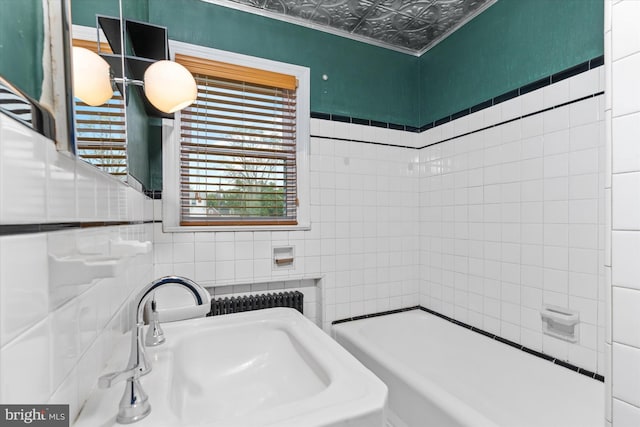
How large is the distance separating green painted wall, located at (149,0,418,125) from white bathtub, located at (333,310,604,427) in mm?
1607

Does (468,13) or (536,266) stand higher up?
(468,13)

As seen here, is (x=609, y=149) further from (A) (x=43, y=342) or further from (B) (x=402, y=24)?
(B) (x=402, y=24)

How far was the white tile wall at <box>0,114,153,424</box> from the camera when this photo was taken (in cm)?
A: 35

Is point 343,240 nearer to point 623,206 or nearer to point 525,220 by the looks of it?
point 525,220

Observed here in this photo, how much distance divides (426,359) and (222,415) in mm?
1610

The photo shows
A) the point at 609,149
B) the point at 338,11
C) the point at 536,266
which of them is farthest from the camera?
the point at 338,11

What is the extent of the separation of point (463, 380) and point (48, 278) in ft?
6.74

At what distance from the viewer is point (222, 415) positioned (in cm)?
88

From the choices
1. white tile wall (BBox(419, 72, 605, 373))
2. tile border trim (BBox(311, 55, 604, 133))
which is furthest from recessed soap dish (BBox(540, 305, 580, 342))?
tile border trim (BBox(311, 55, 604, 133))

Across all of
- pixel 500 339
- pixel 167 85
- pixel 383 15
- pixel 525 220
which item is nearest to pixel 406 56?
pixel 383 15

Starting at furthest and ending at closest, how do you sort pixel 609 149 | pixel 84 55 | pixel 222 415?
pixel 222 415
pixel 609 149
pixel 84 55

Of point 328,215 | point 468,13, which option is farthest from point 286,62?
point 468,13

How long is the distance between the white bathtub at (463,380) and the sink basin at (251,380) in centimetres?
59

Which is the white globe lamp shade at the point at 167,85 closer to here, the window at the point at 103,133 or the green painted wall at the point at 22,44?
the window at the point at 103,133
